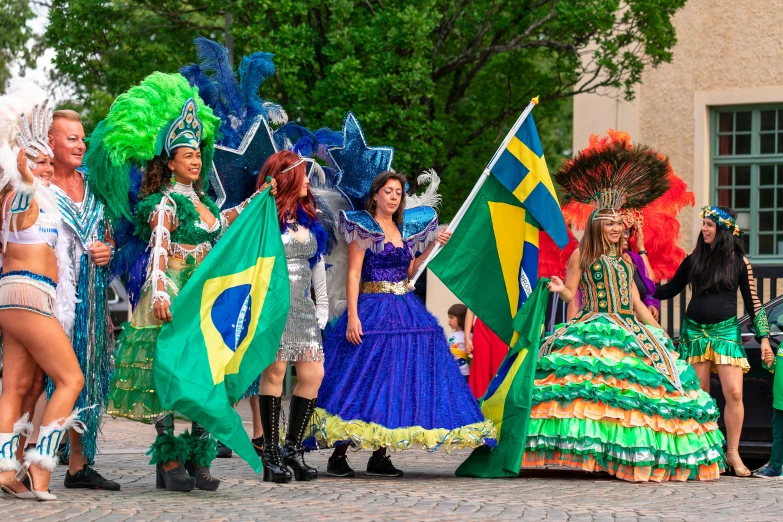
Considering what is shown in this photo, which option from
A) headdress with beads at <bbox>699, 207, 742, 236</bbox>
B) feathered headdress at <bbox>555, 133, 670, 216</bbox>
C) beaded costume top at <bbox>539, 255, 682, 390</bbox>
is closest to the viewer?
beaded costume top at <bbox>539, 255, 682, 390</bbox>

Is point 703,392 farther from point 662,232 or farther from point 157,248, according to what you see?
point 157,248

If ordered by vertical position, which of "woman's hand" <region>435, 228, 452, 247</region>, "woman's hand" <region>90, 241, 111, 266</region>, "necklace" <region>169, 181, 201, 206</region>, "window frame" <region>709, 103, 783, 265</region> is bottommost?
"woman's hand" <region>90, 241, 111, 266</region>

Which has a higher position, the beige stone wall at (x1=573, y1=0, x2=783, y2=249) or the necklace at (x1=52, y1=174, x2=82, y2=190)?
the beige stone wall at (x1=573, y1=0, x2=783, y2=249)

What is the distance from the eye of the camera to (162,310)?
6.84 meters

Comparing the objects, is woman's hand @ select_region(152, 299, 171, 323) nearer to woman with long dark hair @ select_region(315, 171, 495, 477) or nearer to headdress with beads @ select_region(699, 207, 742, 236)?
woman with long dark hair @ select_region(315, 171, 495, 477)

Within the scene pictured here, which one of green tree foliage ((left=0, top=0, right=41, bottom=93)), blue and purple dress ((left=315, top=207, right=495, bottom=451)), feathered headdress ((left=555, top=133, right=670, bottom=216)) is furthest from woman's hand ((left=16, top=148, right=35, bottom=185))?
green tree foliage ((left=0, top=0, right=41, bottom=93))

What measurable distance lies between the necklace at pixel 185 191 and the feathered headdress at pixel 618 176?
10.4 ft

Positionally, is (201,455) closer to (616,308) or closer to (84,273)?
(84,273)

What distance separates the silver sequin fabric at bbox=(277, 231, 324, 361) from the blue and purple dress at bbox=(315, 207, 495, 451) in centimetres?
31

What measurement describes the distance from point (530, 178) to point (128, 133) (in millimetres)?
3015

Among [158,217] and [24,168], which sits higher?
[24,168]

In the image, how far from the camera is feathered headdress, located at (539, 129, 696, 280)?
10000mm

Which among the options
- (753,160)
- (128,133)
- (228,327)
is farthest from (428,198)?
(753,160)

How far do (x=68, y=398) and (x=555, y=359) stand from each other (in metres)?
3.29
